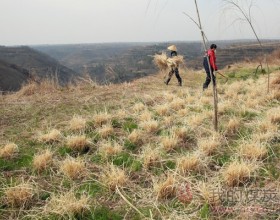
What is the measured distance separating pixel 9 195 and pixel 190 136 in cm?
297

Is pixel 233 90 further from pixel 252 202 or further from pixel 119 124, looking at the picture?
pixel 252 202

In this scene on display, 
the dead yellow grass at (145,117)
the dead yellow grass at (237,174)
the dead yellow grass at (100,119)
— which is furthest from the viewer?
the dead yellow grass at (145,117)

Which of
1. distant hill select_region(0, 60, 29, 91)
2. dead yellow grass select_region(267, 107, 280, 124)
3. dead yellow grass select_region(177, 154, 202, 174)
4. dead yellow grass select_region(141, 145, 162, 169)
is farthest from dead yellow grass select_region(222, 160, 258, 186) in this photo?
distant hill select_region(0, 60, 29, 91)

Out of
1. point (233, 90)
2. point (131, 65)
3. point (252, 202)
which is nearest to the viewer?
point (252, 202)

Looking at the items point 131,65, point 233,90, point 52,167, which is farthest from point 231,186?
point 131,65

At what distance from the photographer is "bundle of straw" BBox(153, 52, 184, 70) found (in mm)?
13229

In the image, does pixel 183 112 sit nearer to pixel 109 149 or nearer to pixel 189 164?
pixel 109 149

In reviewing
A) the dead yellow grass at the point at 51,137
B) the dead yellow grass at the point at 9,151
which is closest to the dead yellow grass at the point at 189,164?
the dead yellow grass at the point at 51,137

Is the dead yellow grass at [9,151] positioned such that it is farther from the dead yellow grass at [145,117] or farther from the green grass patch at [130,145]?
the dead yellow grass at [145,117]

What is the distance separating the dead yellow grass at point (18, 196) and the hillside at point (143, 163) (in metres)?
0.01

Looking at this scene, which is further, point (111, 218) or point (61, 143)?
point (61, 143)

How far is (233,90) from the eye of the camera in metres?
10.1

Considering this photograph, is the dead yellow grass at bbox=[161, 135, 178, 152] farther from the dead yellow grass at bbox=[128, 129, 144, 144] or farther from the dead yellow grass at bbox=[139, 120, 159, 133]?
the dead yellow grass at bbox=[139, 120, 159, 133]

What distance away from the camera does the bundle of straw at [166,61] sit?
1323 centimetres
